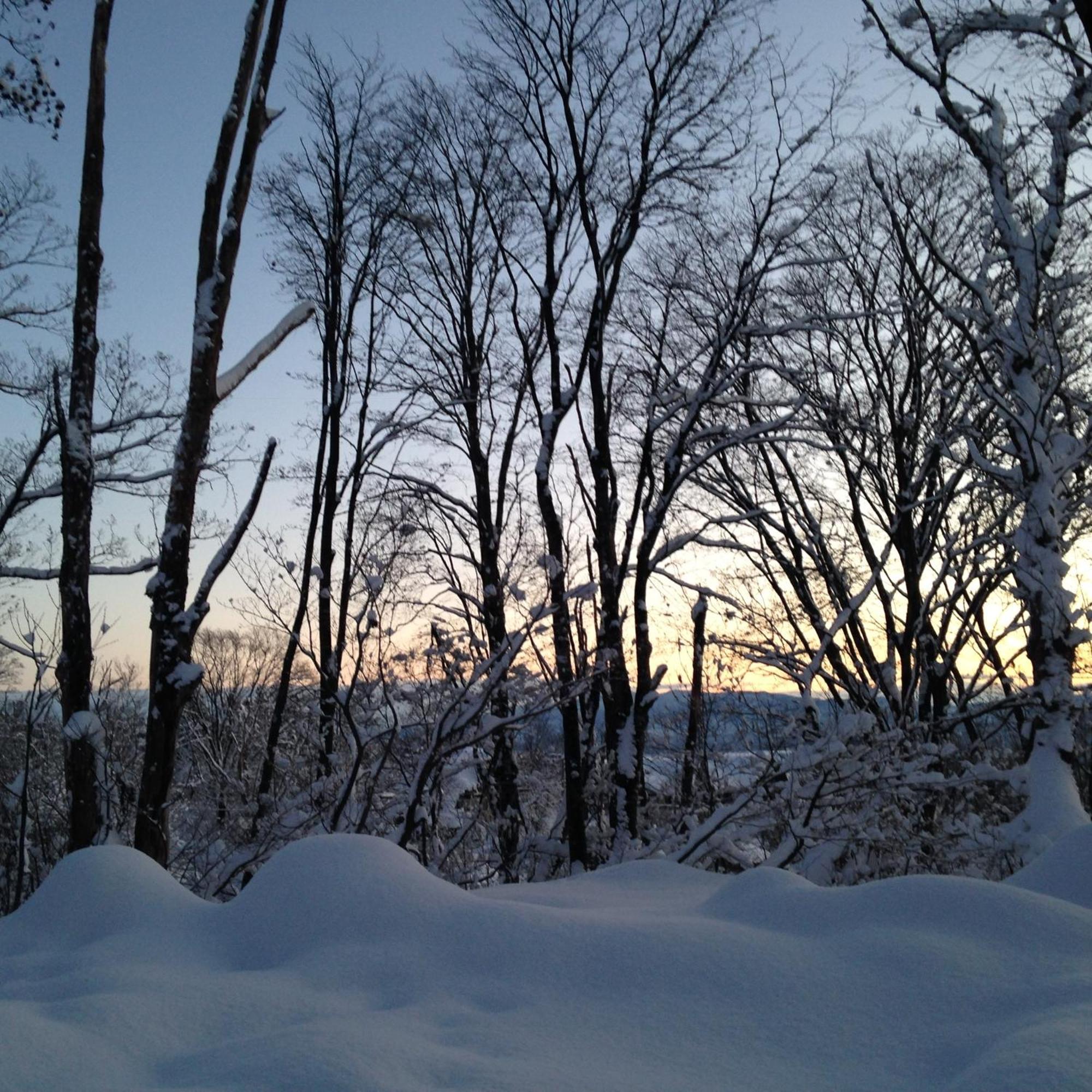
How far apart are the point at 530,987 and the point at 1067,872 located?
7.13 ft

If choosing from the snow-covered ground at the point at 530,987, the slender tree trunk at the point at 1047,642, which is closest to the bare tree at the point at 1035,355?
the slender tree trunk at the point at 1047,642

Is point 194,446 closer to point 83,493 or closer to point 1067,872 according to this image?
point 83,493

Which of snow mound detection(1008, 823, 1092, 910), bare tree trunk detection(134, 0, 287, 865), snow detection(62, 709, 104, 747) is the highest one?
bare tree trunk detection(134, 0, 287, 865)

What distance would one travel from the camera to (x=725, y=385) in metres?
9.27

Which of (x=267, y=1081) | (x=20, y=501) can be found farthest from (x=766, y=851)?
(x=20, y=501)

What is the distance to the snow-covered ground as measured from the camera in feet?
5.35

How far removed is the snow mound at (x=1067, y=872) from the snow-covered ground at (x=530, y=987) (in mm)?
82

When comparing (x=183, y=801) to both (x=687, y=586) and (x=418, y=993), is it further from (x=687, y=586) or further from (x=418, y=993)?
(x=418, y=993)

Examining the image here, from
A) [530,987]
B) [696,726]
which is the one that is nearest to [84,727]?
[530,987]

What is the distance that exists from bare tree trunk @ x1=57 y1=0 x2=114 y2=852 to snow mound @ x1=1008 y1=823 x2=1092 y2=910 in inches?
196

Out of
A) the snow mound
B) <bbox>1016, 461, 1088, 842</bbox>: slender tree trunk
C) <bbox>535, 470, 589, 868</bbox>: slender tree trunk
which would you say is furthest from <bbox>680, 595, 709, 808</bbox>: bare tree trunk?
the snow mound

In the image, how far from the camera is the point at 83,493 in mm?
5102

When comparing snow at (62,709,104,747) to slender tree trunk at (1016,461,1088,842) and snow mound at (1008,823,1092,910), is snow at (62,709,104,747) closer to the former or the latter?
snow mound at (1008,823,1092,910)

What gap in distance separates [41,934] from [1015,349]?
293 inches
